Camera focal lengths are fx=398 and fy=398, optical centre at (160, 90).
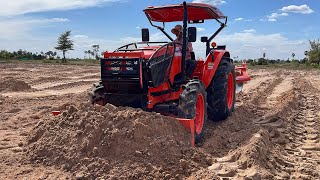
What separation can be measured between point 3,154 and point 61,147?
0.97 m

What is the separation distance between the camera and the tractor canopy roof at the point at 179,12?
7.17 m

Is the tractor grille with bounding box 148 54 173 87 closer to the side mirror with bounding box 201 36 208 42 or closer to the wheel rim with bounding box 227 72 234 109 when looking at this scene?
the side mirror with bounding box 201 36 208 42

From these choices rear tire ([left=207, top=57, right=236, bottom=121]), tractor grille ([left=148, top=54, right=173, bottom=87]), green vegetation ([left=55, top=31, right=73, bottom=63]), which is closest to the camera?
tractor grille ([left=148, top=54, right=173, bottom=87])

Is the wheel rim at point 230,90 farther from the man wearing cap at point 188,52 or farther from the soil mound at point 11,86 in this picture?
the soil mound at point 11,86

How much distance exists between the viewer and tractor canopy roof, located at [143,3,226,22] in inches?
282

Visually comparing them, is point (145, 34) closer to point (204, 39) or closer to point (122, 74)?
point (204, 39)

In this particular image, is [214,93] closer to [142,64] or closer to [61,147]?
[142,64]

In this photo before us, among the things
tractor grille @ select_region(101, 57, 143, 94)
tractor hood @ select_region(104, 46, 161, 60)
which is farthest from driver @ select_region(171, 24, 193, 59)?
tractor grille @ select_region(101, 57, 143, 94)

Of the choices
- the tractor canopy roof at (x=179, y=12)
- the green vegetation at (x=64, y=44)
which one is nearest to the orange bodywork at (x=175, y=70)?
the tractor canopy roof at (x=179, y=12)

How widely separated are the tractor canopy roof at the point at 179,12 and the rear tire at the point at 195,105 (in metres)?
1.55

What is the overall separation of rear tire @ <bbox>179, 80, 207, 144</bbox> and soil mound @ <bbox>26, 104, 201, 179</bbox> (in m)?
0.48

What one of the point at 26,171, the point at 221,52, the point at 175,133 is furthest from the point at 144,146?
the point at 221,52

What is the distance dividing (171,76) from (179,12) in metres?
1.49

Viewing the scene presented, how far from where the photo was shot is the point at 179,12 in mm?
7566
